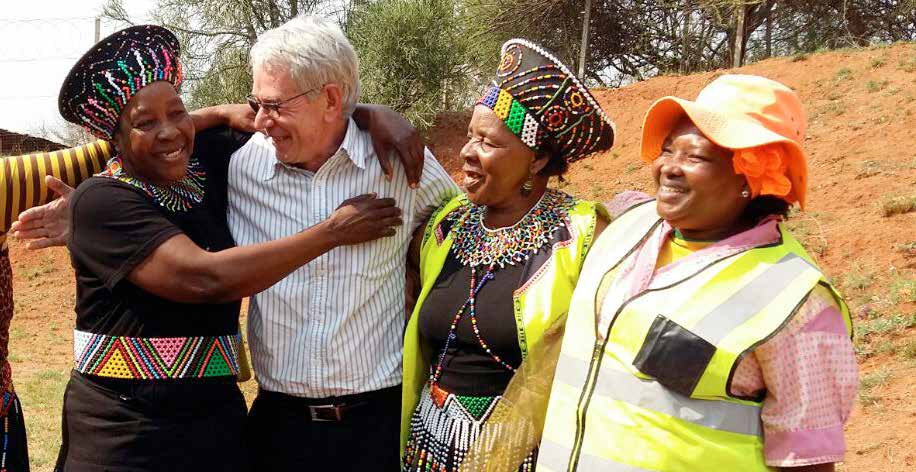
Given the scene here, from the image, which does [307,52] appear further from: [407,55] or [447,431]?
[407,55]

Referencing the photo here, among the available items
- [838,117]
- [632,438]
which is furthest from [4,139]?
[632,438]

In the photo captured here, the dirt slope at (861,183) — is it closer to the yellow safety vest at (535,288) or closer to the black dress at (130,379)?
the yellow safety vest at (535,288)

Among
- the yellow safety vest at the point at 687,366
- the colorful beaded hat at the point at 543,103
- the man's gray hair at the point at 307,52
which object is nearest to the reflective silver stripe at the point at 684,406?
the yellow safety vest at the point at 687,366

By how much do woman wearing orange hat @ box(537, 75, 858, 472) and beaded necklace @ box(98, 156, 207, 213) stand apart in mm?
1232

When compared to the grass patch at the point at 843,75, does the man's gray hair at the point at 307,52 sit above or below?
below

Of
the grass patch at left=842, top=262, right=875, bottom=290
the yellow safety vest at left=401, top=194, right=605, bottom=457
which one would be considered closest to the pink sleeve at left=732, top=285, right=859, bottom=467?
the yellow safety vest at left=401, top=194, right=605, bottom=457

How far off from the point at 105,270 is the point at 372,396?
3.02 feet

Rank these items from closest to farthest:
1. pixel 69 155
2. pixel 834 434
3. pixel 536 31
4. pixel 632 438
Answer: pixel 834 434 → pixel 632 438 → pixel 69 155 → pixel 536 31

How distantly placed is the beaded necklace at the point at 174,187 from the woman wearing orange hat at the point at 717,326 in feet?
4.04

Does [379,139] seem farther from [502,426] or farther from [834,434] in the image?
[834,434]

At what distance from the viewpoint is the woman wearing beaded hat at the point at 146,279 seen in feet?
7.34

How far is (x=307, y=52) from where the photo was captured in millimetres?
2533

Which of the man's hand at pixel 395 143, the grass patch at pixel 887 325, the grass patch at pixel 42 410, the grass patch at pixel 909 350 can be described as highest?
the man's hand at pixel 395 143

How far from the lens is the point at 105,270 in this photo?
7.35 ft
